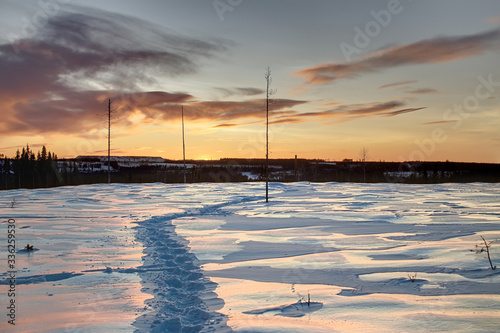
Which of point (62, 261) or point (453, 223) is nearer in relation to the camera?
point (62, 261)

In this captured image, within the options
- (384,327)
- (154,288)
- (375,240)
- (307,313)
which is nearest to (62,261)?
(154,288)

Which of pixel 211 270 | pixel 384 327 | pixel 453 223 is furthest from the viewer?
pixel 453 223

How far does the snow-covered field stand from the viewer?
5074 mm

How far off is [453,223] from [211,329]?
39.8 ft

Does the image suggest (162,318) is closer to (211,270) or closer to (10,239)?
(211,270)

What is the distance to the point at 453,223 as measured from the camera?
13891 mm

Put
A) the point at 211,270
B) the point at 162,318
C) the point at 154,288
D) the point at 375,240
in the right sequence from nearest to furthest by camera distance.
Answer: the point at 162,318, the point at 154,288, the point at 211,270, the point at 375,240

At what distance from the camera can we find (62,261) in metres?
8.18

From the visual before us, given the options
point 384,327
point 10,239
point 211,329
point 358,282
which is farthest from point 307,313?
point 10,239

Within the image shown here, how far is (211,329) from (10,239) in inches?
310

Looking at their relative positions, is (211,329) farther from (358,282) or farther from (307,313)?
(358,282)

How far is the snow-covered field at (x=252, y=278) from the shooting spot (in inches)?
200

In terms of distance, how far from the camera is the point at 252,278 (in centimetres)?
725

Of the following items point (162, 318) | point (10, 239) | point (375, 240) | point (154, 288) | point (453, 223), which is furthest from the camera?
point (453, 223)
